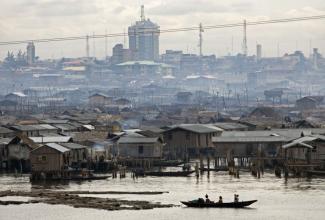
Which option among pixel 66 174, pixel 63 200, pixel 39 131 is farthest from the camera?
pixel 39 131

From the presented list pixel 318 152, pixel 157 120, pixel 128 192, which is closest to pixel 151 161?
pixel 318 152

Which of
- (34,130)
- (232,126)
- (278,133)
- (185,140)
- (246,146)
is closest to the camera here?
(246,146)

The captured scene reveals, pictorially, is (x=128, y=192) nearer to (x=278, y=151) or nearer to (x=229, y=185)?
(x=229, y=185)

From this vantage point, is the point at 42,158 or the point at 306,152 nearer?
the point at 42,158

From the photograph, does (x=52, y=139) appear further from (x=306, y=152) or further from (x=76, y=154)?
(x=306, y=152)

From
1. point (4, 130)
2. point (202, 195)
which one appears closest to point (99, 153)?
point (4, 130)

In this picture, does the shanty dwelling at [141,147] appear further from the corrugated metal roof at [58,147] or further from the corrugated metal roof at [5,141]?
the corrugated metal roof at [5,141]
